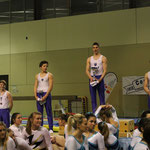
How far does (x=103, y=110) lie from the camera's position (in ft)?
17.9

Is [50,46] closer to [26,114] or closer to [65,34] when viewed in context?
[65,34]

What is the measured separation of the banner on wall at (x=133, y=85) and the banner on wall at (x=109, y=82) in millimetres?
606

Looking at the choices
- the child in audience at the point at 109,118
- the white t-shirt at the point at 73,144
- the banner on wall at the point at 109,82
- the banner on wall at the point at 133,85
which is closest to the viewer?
the white t-shirt at the point at 73,144

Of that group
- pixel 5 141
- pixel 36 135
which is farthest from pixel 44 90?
pixel 5 141

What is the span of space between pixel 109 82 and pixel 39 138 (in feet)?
25.4

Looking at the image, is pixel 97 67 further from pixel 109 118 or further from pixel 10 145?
pixel 10 145

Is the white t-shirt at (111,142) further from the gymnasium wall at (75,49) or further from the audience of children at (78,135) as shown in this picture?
the gymnasium wall at (75,49)

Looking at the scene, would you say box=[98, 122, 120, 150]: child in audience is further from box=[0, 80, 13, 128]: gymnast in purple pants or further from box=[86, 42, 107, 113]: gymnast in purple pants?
box=[0, 80, 13, 128]: gymnast in purple pants

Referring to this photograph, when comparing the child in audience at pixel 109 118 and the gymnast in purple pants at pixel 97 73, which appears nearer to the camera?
the child in audience at pixel 109 118

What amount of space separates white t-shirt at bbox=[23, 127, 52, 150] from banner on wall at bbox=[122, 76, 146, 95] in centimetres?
714

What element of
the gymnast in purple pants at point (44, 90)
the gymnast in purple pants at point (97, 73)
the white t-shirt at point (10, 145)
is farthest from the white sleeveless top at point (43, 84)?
the white t-shirt at point (10, 145)

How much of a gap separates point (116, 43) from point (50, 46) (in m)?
3.36

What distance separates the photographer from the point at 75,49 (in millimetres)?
13398

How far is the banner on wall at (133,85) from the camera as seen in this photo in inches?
440
